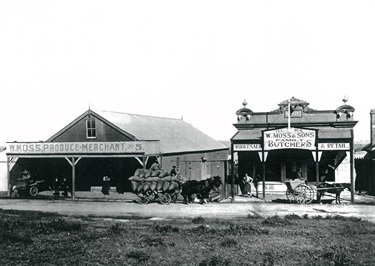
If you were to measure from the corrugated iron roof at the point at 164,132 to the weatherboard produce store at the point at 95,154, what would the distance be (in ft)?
0.44

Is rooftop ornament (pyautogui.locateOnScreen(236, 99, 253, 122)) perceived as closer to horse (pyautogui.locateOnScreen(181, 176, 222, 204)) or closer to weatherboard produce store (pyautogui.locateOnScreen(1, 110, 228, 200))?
weatherboard produce store (pyautogui.locateOnScreen(1, 110, 228, 200))

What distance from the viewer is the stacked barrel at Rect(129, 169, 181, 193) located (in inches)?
888

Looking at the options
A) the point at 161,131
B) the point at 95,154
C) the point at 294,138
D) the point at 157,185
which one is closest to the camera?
the point at 157,185

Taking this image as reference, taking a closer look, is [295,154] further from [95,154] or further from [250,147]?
[95,154]

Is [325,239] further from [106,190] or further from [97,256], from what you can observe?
[106,190]

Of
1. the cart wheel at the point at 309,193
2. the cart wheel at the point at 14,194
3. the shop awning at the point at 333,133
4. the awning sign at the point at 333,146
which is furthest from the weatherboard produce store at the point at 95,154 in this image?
the shop awning at the point at 333,133

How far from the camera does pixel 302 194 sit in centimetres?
2223

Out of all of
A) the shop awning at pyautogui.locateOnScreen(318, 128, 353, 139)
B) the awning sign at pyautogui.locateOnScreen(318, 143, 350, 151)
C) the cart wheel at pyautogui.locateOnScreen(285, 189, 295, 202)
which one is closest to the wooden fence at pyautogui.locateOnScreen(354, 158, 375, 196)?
the shop awning at pyautogui.locateOnScreen(318, 128, 353, 139)

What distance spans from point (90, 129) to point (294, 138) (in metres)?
13.6

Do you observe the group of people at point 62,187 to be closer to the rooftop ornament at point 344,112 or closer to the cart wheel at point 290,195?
the cart wheel at point 290,195

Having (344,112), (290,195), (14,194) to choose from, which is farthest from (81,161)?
(344,112)

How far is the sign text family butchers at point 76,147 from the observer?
25078 millimetres

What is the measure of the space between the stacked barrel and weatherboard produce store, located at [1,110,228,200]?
6.74 feet

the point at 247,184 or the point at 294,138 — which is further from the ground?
the point at 294,138
